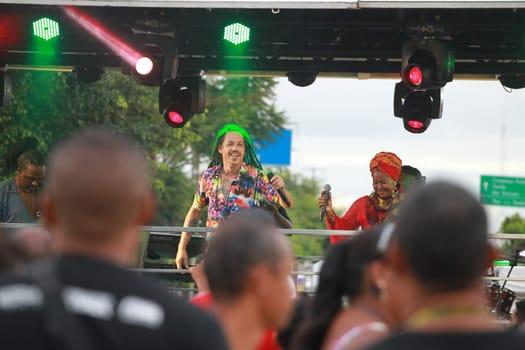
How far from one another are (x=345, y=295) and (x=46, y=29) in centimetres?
740

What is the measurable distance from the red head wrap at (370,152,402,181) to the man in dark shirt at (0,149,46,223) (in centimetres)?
277

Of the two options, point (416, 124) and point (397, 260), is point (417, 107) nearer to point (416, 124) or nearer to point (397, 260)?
point (416, 124)

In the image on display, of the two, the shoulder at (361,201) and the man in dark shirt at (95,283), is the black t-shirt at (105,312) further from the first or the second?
the shoulder at (361,201)

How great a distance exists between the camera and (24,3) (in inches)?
390

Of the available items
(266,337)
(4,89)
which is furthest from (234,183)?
(266,337)

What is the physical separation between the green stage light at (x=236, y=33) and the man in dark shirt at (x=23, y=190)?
1.90m

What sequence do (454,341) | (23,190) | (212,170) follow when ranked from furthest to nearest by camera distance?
(23,190), (212,170), (454,341)

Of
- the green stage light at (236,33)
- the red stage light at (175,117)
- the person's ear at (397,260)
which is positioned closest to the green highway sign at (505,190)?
the red stage light at (175,117)

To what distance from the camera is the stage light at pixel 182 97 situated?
12.5 meters

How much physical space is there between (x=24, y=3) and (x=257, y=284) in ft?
21.0

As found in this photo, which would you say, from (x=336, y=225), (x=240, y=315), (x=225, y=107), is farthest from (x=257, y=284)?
(x=225, y=107)

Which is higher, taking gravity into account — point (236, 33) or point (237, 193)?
point (236, 33)

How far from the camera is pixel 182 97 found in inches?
493

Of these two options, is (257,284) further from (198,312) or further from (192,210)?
(192,210)
